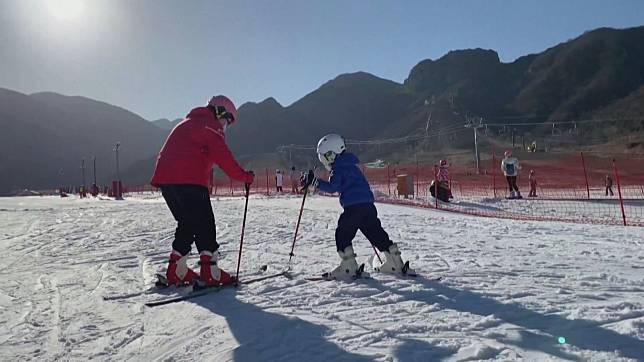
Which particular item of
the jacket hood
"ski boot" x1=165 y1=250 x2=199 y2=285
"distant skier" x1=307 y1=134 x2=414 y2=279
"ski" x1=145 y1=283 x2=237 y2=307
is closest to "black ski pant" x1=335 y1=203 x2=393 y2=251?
"distant skier" x1=307 y1=134 x2=414 y2=279

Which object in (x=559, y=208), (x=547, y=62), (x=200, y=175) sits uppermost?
(x=547, y=62)

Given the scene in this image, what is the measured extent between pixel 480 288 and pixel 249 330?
2.09m

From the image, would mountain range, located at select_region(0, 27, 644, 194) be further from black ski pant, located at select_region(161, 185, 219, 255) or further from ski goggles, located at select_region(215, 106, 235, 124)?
black ski pant, located at select_region(161, 185, 219, 255)

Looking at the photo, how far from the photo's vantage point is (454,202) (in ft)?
53.9

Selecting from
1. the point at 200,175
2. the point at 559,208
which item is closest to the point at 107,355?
the point at 200,175

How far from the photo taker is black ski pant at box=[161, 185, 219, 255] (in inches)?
169

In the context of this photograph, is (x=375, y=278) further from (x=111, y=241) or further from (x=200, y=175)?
(x=111, y=241)

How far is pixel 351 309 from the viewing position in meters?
3.51

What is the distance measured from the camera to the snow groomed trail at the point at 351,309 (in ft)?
8.84

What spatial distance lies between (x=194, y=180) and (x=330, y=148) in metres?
1.46

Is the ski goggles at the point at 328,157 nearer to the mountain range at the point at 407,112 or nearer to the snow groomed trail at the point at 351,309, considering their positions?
the snow groomed trail at the point at 351,309

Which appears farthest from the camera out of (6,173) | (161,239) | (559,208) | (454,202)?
(6,173)

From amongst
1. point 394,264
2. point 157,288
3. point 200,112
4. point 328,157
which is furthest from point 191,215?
point 394,264

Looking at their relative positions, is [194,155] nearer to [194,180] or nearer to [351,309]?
[194,180]
